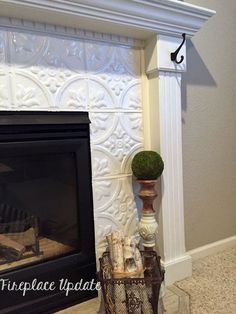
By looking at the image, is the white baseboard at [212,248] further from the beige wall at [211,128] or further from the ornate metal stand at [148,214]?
the ornate metal stand at [148,214]

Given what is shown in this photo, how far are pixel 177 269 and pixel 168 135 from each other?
726mm

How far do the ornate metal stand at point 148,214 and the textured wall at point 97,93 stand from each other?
0.15 m

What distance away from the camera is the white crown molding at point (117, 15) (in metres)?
1.11

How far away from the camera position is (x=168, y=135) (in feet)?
4.92

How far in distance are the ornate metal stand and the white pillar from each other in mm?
160

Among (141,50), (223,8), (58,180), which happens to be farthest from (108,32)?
(223,8)

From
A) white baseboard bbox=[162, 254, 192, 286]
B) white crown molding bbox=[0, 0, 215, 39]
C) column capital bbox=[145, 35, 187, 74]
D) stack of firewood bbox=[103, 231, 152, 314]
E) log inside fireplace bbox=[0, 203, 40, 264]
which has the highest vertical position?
white crown molding bbox=[0, 0, 215, 39]

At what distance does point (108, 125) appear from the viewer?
1431mm

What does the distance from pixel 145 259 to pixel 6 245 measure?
0.63 metres

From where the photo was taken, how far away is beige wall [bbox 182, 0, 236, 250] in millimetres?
1704

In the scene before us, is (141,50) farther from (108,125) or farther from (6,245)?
(6,245)

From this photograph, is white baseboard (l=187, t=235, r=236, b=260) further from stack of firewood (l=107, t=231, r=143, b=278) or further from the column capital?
the column capital

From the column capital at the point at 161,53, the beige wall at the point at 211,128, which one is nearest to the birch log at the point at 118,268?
the beige wall at the point at 211,128

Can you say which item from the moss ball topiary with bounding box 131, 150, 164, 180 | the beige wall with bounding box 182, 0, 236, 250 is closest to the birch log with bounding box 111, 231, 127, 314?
the moss ball topiary with bounding box 131, 150, 164, 180
